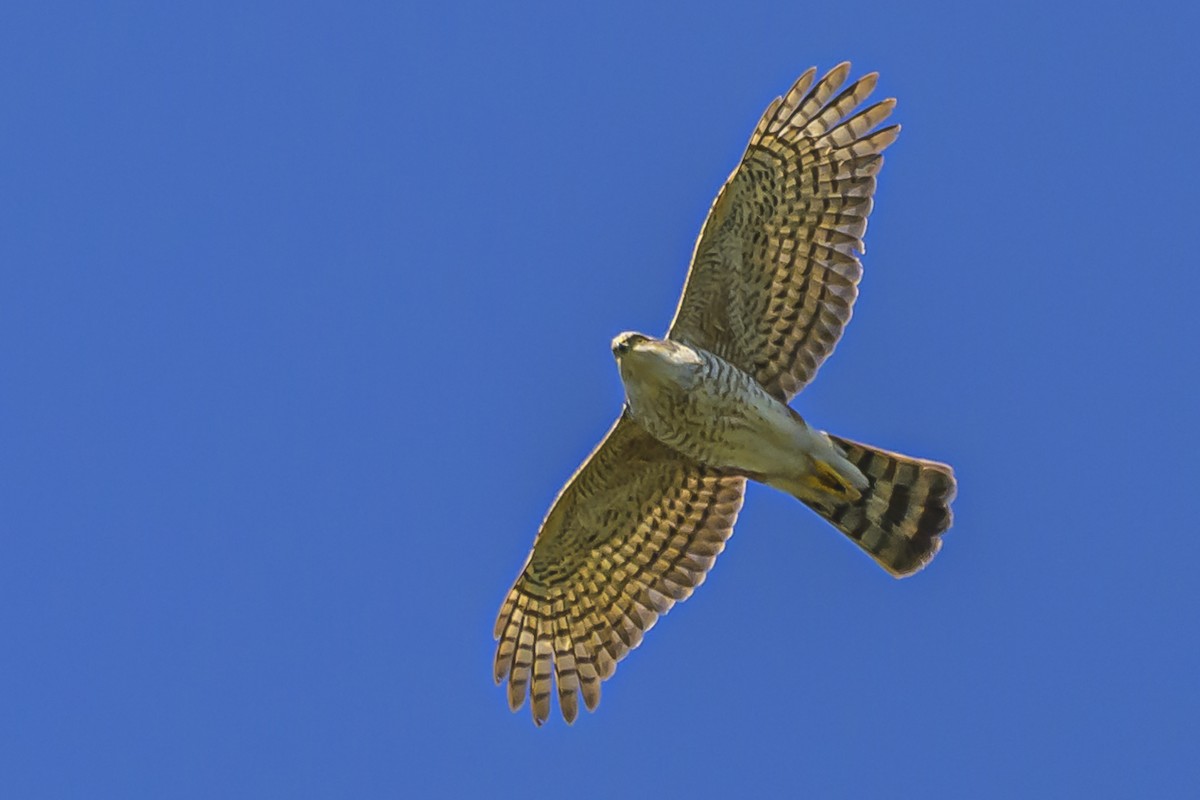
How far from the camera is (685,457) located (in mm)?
15484

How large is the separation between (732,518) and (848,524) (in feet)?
2.85

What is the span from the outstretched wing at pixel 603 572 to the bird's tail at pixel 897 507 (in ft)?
2.91

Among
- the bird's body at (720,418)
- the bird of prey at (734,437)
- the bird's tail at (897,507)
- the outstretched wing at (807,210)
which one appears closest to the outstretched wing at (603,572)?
the bird of prey at (734,437)

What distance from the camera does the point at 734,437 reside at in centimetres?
1479

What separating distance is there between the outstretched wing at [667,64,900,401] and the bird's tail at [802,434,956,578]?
1064 millimetres

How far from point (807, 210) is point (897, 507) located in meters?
2.29

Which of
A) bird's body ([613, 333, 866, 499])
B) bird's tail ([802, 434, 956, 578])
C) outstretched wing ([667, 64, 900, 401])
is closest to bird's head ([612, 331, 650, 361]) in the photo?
bird's body ([613, 333, 866, 499])

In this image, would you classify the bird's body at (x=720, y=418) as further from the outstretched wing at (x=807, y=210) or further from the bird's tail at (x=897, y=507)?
the outstretched wing at (x=807, y=210)

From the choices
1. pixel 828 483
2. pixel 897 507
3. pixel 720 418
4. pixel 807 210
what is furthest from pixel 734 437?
pixel 807 210

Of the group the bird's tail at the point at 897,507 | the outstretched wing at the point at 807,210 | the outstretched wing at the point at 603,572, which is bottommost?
the bird's tail at the point at 897,507

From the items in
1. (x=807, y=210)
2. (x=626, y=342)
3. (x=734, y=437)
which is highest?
(x=807, y=210)

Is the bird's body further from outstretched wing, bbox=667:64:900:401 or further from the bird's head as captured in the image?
outstretched wing, bbox=667:64:900:401

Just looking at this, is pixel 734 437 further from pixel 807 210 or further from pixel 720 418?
pixel 807 210

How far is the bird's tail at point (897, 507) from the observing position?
50.3 feet
